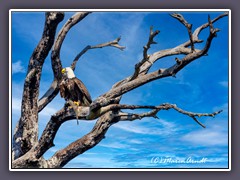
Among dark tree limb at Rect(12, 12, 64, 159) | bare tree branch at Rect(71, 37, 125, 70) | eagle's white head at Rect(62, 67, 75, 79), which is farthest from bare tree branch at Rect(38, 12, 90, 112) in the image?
eagle's white head at Rect(62, 67, 75, 79)

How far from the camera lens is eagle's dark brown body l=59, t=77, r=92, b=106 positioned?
3.83 meters

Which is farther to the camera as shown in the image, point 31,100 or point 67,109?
point 31,100

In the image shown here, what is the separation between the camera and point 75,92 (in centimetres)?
383

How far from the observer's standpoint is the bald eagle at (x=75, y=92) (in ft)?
12.6

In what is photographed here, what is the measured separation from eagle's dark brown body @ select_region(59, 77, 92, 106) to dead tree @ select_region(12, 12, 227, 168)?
10 cm

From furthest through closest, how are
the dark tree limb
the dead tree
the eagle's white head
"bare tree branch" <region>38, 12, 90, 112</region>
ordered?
"bare tree branch" <region>38, 12, 90, 112</region> < the dark tree limb < the eagle's white head < the dead tree

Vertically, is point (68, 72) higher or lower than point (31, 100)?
higher

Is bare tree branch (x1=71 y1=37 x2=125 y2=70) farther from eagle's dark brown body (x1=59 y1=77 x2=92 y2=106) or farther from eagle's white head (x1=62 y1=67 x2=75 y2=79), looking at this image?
eagle's dark brown body (x1=59 y1=77 x2=92 y2=106)

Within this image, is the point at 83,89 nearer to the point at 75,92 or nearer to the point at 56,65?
the point at 75,92

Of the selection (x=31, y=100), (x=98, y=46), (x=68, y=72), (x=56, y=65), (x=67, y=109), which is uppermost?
(x=98, y=46)

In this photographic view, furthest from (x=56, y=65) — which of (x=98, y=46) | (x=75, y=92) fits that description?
(x=75, y=92)

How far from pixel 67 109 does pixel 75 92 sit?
169mm
